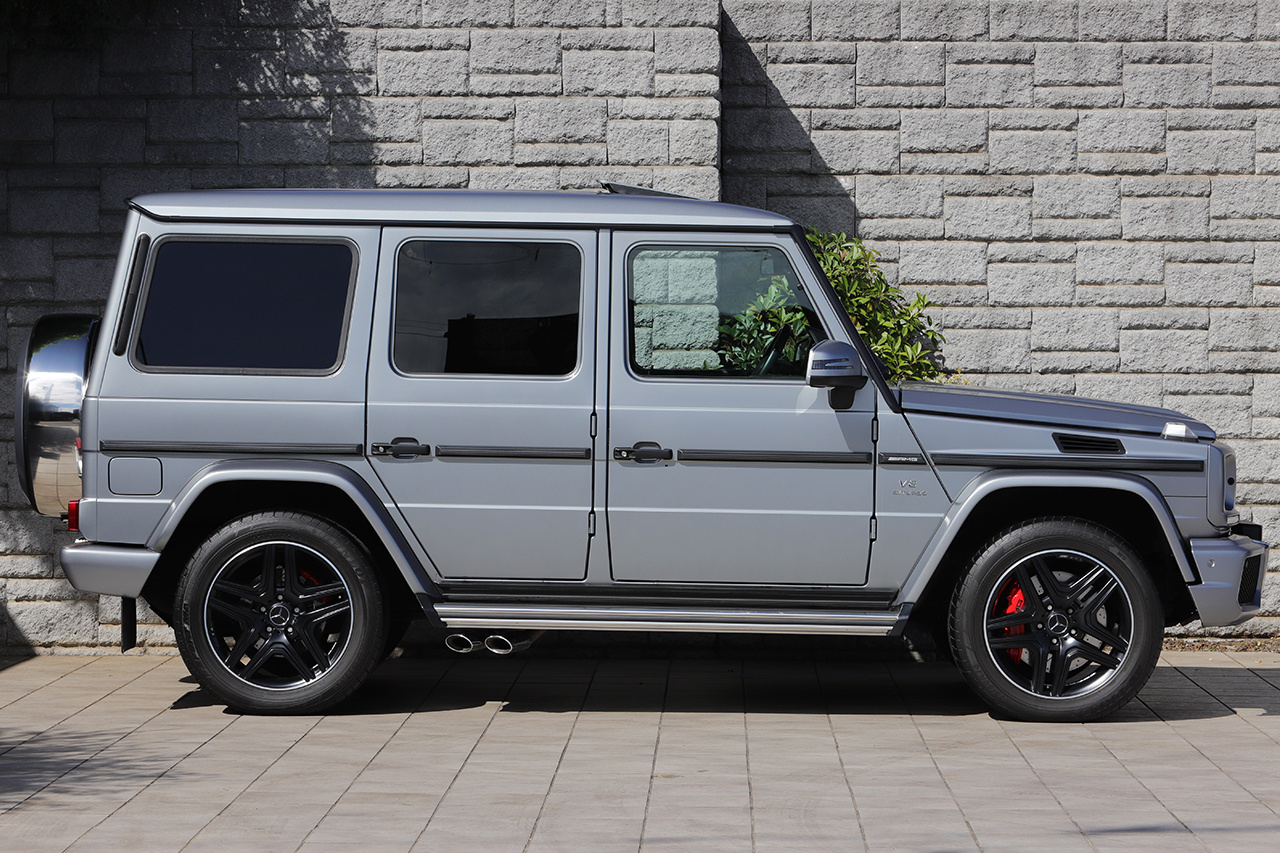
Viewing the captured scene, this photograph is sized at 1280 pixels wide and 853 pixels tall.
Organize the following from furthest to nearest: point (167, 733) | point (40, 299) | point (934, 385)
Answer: point (40, 299) < point (934, 385) < point (167, 733)

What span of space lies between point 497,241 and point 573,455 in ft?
3.40

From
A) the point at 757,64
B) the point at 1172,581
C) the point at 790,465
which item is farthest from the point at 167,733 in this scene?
the point at 757,64

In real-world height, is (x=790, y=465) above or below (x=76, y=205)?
below

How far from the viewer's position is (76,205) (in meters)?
8.03

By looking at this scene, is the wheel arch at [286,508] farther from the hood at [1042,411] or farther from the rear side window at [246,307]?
the hood at [1042,411]

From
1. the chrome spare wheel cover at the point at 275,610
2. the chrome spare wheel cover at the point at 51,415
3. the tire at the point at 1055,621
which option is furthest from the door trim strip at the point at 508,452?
the tire at the point at 1055,621

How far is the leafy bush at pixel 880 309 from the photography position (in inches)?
318

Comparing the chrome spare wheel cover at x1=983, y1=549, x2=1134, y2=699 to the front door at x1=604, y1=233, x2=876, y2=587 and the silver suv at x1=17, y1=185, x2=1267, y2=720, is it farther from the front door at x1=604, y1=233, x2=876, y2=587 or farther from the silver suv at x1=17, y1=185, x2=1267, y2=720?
the front door at x1=604, y1=233, x2=876, y2=587

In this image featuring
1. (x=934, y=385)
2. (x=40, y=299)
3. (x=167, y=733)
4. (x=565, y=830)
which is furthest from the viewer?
(x=40, y=299)

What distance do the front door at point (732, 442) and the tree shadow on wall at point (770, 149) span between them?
255cm

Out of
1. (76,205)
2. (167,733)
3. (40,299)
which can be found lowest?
(167,733)

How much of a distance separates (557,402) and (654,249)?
826 millimetres

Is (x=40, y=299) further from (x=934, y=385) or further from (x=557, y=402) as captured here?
(x=934, y=385)

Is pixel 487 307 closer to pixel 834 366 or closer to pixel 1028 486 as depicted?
pixel 834 366
